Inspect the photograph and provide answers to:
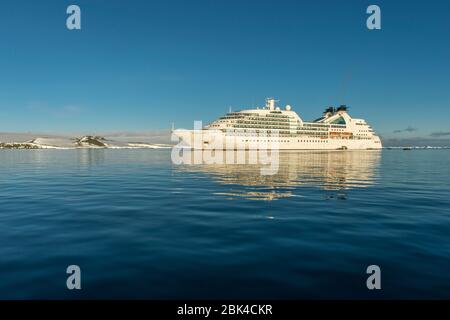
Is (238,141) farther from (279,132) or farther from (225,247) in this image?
(225,247)

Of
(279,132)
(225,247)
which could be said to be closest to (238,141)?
(279,132)

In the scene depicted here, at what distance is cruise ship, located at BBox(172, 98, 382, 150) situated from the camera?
99062 mm

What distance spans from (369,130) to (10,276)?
506ft

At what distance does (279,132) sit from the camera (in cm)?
11006

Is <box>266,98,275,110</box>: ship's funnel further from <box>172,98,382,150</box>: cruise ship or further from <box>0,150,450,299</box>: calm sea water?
<box>0,150,450,299</box>: calm sea water

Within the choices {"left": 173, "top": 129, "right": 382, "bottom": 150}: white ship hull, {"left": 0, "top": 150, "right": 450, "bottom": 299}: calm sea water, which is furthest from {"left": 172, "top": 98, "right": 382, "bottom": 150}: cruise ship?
{"left": 0, "top": 150, "right": 450, "bottom": 299}: calm sea water

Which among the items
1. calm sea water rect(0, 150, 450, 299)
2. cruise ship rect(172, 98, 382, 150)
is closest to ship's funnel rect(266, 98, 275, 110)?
cruise ship rect(172, 98, 382, 150)

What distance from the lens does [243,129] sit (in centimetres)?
10162

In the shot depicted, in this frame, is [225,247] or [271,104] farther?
[271,104]

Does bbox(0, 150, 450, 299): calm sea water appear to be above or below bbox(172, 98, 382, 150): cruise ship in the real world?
below

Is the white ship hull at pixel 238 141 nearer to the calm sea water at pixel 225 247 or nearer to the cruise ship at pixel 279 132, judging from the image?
the cruise ship at pixel 279 132

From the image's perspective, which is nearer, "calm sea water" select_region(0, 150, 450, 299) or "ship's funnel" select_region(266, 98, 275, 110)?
"calm sea water" select_region(0, 150, 450, 299)

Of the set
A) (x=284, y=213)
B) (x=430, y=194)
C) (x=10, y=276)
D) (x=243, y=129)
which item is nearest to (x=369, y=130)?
(x=243, y=129)

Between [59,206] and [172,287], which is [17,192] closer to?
[59,206]
